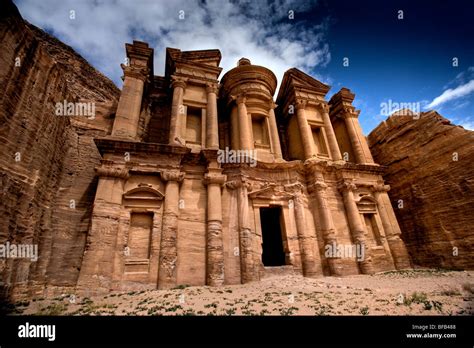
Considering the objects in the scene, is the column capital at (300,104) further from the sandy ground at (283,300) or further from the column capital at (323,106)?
the sandy ground at (283,300)

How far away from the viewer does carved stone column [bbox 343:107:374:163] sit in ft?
54.2

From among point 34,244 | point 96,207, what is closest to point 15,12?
point 96,207

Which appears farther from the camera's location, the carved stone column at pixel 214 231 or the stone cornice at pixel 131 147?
the stone cornice at pixel 131 147

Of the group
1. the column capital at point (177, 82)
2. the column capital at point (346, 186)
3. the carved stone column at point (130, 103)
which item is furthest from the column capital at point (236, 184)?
the column capital at point (177, 82)

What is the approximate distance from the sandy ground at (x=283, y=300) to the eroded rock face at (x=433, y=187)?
13.1ft

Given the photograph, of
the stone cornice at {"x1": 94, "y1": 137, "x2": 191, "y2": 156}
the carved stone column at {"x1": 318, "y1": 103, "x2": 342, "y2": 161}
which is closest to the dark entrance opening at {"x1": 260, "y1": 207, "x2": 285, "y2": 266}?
the carved stone column at {"x1": 318, "y1": 103, "x2": 342, "y2": 161}

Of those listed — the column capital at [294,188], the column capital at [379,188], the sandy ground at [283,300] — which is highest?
the column capital at [379,188]

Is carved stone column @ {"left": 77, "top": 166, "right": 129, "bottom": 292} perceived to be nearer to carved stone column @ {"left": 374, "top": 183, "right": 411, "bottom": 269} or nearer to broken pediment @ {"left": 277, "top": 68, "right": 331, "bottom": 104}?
broken pediment @ {"left": 277, "top": 68, "right": 331, "bottom": 104}

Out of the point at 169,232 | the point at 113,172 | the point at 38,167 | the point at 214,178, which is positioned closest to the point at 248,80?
the point at 214,178

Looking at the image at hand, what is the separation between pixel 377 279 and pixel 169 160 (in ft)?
38.3

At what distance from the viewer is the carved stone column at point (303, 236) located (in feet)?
37.5

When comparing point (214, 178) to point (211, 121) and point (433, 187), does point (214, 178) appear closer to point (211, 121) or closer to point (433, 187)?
point (211, 121)

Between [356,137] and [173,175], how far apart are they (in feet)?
46.0

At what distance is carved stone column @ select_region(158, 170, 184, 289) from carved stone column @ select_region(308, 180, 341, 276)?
7866 millimetres
